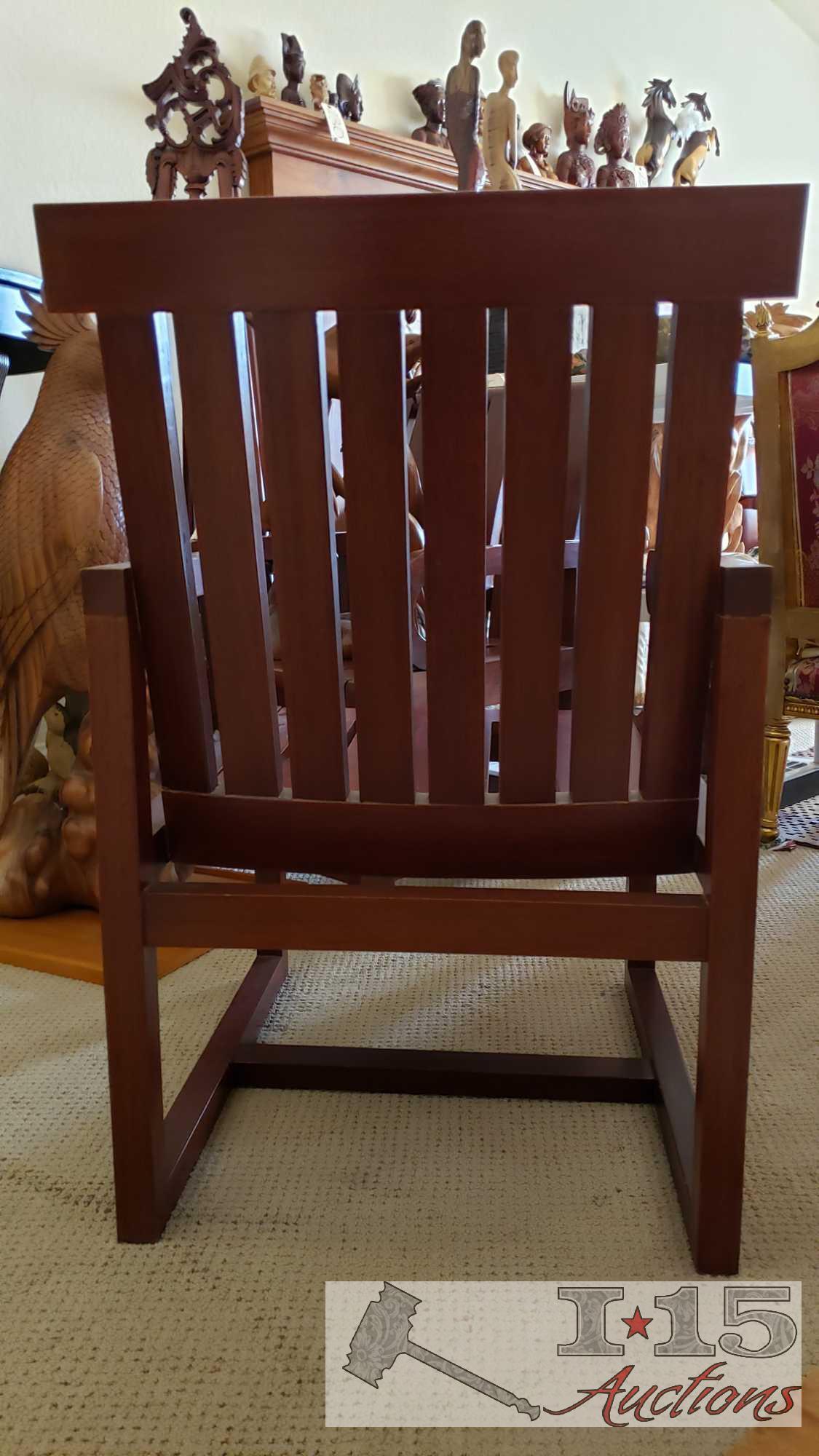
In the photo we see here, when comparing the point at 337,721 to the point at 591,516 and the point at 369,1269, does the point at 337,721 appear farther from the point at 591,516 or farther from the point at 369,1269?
the point at 369,1269

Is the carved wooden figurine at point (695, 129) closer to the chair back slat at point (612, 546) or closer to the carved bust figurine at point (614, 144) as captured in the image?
the carved bust figurine at point (614, 144)

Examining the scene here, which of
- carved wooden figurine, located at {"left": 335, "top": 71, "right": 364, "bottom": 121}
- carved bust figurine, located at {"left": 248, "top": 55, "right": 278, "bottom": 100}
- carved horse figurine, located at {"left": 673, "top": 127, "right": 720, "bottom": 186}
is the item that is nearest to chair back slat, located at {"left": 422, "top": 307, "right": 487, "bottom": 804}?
carved bust figurine, located at {"left": 248, "top": 55, "right": 278, "bottom": 100}

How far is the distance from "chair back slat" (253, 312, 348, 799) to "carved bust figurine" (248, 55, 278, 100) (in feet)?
10.2

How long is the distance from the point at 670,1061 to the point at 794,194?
86 cm

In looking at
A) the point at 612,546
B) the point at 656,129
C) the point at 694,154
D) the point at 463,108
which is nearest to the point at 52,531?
the point at 612,546

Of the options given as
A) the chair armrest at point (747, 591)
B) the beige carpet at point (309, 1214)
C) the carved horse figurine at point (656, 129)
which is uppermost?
the carved horse figurine at point (656, 129)

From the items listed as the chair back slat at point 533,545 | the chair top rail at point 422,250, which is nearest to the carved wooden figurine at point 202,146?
the chair top rail at point 422,250

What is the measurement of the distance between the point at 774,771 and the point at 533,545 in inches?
56.3

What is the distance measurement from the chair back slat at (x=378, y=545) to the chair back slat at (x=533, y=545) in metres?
0.09

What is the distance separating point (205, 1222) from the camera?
0.94 m

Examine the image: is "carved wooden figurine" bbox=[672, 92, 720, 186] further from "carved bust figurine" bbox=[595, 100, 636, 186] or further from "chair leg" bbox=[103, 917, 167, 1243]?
"chair leg" bbox=[103, 917, 167, 1243]

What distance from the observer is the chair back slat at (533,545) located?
750 mm

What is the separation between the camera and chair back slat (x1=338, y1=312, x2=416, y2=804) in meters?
0.76

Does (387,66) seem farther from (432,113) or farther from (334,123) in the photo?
(334,123)
